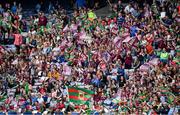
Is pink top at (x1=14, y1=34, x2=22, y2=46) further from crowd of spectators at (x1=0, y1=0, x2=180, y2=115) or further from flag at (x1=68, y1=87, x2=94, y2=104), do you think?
flag at (x1=68, y1=87, x2=94, y2=104)

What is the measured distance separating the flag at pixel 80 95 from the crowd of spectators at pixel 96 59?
0.32 meters

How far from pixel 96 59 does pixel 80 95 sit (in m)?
3.10

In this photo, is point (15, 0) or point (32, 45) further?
point (15, 0)

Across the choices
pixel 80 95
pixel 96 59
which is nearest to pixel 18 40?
pixel 96 59

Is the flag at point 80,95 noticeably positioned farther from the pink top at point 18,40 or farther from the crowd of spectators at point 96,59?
the pink top at point 18,40

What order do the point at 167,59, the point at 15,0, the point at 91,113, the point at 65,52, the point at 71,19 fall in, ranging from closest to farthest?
the point at 91,113 < the point at 167,59 < the point at 65,52 < the point at 71,19 < the point at 15,0

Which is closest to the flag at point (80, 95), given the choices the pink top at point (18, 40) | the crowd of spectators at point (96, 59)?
the crowd of spectators at point (96, 59)

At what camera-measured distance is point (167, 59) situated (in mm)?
37750

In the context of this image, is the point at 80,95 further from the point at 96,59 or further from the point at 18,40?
the point at 18,40

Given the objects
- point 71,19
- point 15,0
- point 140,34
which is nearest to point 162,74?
point 140,34

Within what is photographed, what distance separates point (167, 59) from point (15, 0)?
1430 cm

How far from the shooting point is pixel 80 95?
120ft

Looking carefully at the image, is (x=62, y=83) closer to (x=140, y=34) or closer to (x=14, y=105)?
(x=14, y=105)

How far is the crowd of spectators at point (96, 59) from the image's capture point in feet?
118
